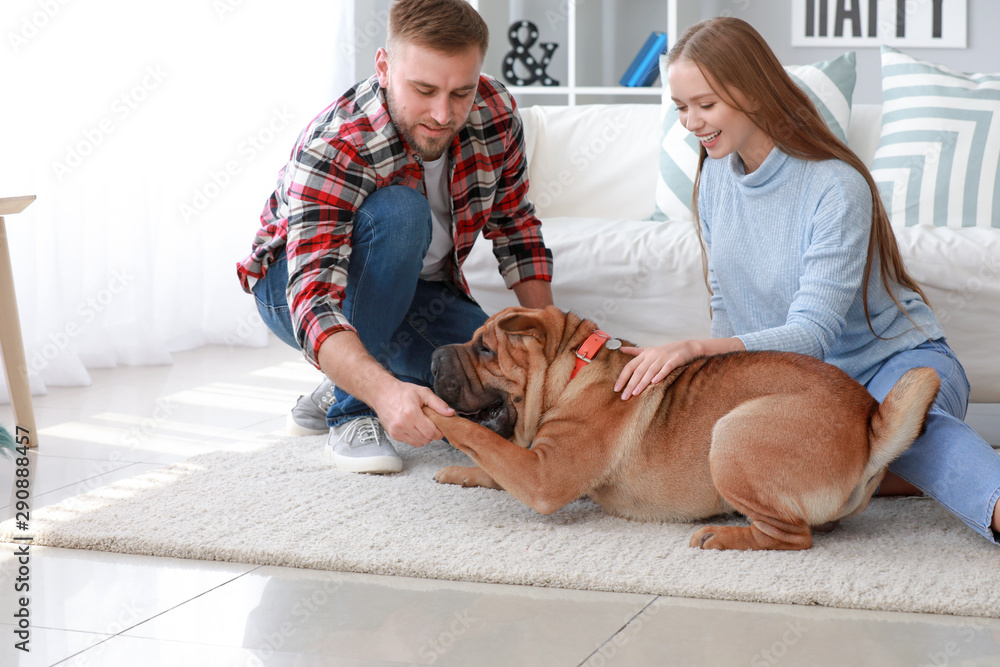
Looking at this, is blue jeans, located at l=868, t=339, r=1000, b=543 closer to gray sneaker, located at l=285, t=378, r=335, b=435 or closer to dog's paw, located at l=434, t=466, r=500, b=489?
dog's paw, located at l=434, t=466, r=500, b=489

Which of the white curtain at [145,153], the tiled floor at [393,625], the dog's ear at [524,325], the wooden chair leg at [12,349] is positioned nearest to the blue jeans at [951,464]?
the tiled floor at [393,625]

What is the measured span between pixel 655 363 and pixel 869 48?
139 inches

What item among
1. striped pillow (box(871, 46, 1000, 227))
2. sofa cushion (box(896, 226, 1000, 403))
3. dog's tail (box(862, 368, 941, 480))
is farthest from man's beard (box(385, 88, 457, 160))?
striped pillow (box(871, 46, 1000, 227))

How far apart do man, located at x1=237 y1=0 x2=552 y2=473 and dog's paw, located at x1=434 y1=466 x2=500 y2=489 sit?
16 cm

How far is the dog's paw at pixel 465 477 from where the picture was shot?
210cm

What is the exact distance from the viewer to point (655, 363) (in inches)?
71.6

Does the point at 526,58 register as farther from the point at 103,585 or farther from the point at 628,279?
the point at 103,585

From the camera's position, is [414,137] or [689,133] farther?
[689,133]

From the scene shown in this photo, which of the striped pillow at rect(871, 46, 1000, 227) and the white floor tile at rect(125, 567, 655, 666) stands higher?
the striped pillow at rect(871, 46, 1000, 227)

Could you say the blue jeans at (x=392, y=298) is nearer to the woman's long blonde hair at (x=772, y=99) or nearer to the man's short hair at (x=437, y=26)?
the man's short hair at (x=437, y=26)

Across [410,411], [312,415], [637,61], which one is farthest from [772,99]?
[637,61]

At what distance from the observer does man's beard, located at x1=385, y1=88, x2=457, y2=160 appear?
2162 mm

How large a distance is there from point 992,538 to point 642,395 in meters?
0.66

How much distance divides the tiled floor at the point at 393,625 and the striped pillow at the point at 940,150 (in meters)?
1.75
